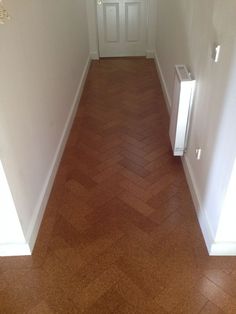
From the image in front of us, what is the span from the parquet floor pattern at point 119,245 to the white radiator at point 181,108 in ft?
0.65

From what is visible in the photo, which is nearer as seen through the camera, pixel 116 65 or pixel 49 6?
pixel 49 6

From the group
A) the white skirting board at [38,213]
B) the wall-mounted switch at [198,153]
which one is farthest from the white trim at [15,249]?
the wall-mounted switch at [198,153]

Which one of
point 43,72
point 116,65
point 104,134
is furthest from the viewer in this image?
point 116,65

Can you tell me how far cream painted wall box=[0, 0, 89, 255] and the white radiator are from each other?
0.93 m

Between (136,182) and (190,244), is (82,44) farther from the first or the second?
(190,244)

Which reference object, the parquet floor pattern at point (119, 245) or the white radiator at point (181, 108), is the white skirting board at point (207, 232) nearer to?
the parquet floor pattern at point (119, 245)

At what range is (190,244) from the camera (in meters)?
1.67

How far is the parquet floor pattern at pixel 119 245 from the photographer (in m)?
1.42

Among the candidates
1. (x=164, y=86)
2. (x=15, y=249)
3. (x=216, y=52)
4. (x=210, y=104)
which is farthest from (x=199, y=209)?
(x=164, y=86)

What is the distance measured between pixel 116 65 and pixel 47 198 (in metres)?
2.71

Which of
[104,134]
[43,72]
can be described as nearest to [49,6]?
[43,72]

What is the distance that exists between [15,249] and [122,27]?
137 inches

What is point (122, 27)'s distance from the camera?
4.07m

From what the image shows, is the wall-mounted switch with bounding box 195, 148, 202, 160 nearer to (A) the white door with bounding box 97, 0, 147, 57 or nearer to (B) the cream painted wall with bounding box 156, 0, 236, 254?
(B) the cream painted wall with bounding box 156, 0, 236, 254
